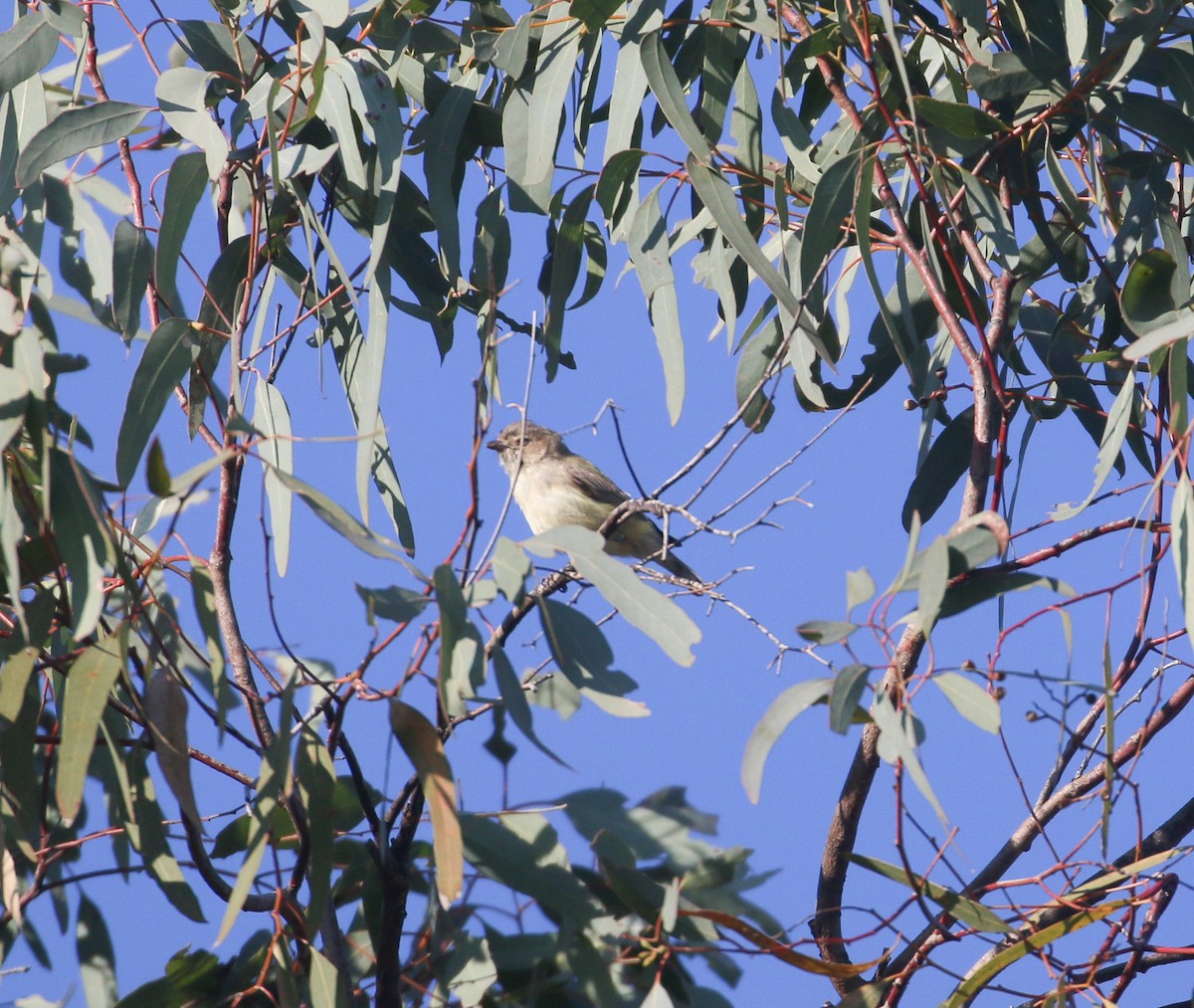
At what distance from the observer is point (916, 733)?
1.91 metres

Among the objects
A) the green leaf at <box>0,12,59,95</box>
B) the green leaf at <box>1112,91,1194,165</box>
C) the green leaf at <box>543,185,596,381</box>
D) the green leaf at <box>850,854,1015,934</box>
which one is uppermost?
the green leaf at <box>0,12,59,95</box>

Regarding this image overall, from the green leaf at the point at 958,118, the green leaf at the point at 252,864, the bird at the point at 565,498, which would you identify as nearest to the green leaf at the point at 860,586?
the green leaf at the point at 252,864

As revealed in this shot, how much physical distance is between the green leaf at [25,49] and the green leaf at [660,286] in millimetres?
1212

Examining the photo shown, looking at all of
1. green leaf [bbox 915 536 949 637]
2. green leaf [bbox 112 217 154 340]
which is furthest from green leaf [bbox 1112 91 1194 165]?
green leaf [bbox 112 217 154 340]

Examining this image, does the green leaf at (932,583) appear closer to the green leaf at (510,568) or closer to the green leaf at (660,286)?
the green leaf at (510,568)

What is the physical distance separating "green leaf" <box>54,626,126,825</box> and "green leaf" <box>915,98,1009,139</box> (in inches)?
66.0

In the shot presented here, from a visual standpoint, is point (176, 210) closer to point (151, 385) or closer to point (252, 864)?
point (151, 385)

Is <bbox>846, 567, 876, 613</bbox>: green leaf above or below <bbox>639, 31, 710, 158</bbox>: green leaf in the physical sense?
below

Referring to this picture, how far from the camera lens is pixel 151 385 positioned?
8.09 ft

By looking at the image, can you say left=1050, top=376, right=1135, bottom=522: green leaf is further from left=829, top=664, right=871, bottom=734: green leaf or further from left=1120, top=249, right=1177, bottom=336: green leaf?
left=829, top=664, right=871, bottom=734: green leaf

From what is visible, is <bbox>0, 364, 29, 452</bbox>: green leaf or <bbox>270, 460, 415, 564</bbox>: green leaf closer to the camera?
<bbox>0, 364, 29, 452</bbox>: green leaf

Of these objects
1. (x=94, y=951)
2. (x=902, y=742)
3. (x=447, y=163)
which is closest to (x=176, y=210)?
(x=447, y=163)

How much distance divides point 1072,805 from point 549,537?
119 centimetres

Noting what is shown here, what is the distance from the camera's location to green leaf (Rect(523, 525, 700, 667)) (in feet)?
6.61
